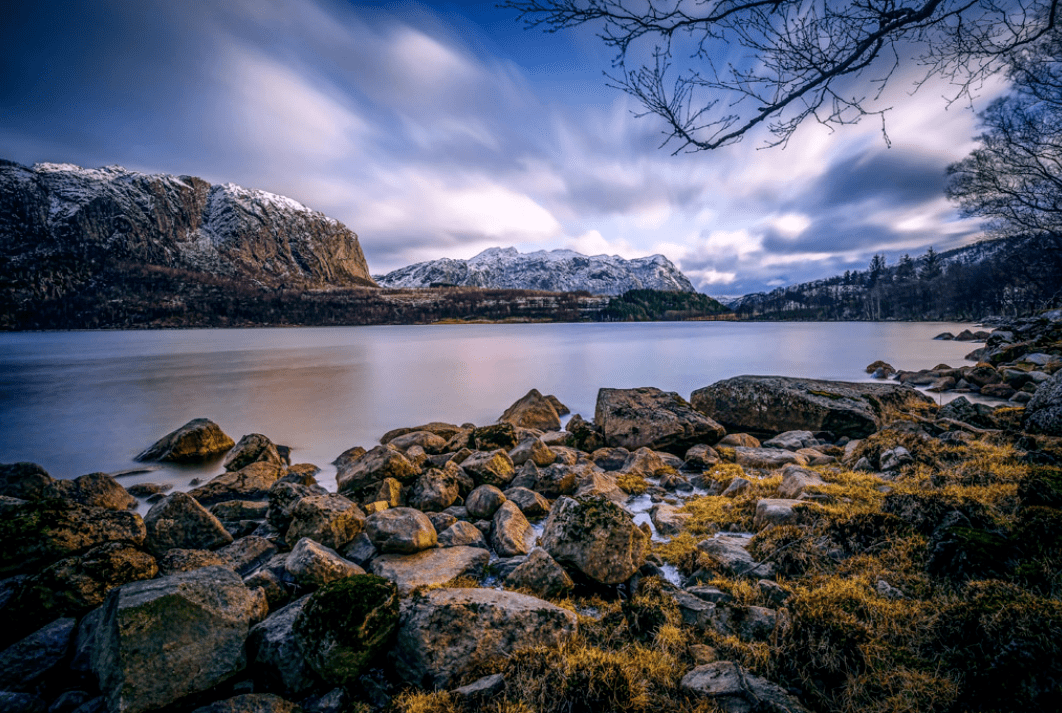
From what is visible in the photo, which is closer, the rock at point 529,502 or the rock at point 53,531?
the rock at point 53,531

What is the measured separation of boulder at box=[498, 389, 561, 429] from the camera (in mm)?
13234

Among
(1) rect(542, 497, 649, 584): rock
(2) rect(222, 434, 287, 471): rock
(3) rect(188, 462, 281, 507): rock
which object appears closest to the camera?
(1) rect(542, 497, 649, 584): rock

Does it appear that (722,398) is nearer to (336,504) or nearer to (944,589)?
(944,589)

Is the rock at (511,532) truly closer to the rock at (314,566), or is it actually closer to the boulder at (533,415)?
Result: the rock at (314,566)

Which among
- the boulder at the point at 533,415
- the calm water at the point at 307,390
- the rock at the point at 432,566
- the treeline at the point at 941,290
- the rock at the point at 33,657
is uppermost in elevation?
the treeline at the point at 941,290

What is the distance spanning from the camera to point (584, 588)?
14.0ft

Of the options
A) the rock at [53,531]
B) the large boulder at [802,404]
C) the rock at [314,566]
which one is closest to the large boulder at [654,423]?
the large boulder at [802,404]

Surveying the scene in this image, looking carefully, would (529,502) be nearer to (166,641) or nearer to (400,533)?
(400,533)

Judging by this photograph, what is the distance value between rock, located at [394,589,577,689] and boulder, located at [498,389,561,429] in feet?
30.6

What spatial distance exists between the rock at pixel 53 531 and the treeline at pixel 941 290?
127 feet

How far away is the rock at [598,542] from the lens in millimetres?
4258

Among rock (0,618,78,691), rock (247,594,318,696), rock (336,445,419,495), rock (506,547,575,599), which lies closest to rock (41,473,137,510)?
rock (336,445,419,495)

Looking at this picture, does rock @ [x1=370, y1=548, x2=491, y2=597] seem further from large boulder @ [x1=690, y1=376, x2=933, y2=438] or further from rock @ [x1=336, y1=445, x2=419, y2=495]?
large boulder @ [x1=690, y1=376, x2=933, y2=438]

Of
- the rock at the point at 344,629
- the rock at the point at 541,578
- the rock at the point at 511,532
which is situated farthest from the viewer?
the rock at the point at 511,532
